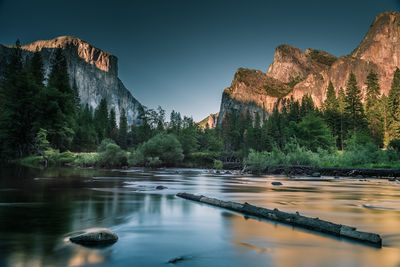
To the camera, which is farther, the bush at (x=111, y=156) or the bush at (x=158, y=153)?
the bush at (x=158, y=153)

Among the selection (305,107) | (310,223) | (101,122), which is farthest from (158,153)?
(101,122)

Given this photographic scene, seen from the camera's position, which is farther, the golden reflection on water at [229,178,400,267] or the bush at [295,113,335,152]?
the bush at [295,113,335,152]

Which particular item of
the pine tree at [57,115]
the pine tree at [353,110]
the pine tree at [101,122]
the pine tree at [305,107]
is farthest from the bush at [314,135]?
the pine tree at [101,122]

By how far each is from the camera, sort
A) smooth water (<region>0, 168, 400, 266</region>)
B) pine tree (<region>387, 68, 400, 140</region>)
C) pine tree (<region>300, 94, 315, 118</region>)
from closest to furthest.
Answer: smooth water (<region>0, 168, 400, 266</region>) → pine tree (<region>387, 68, 400, 140</region>) → pine tree (<region>300, 94, 315, 118</region>)

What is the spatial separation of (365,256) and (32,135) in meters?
43.9

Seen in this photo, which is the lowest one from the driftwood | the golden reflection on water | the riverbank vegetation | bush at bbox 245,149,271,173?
the golden reflection on water

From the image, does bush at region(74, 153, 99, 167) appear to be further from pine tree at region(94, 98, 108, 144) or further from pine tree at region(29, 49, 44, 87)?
pine tree at region(94, 98, 108, 144)

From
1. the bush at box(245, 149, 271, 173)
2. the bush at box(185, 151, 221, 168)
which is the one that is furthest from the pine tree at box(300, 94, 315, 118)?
the bush at box(245, 149, 271, 173)

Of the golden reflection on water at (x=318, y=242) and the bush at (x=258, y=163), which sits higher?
the bush at (x=258, y=163)

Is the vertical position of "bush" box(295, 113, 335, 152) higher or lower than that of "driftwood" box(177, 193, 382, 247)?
higher

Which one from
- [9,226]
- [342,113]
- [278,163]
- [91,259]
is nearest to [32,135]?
[278,163]

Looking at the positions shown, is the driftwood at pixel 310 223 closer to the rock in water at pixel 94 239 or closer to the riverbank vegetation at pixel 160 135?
the rock in water at pixel 94 239

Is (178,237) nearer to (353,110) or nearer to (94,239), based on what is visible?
(94,239)

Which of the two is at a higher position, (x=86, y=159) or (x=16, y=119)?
(x=16, y=119)
